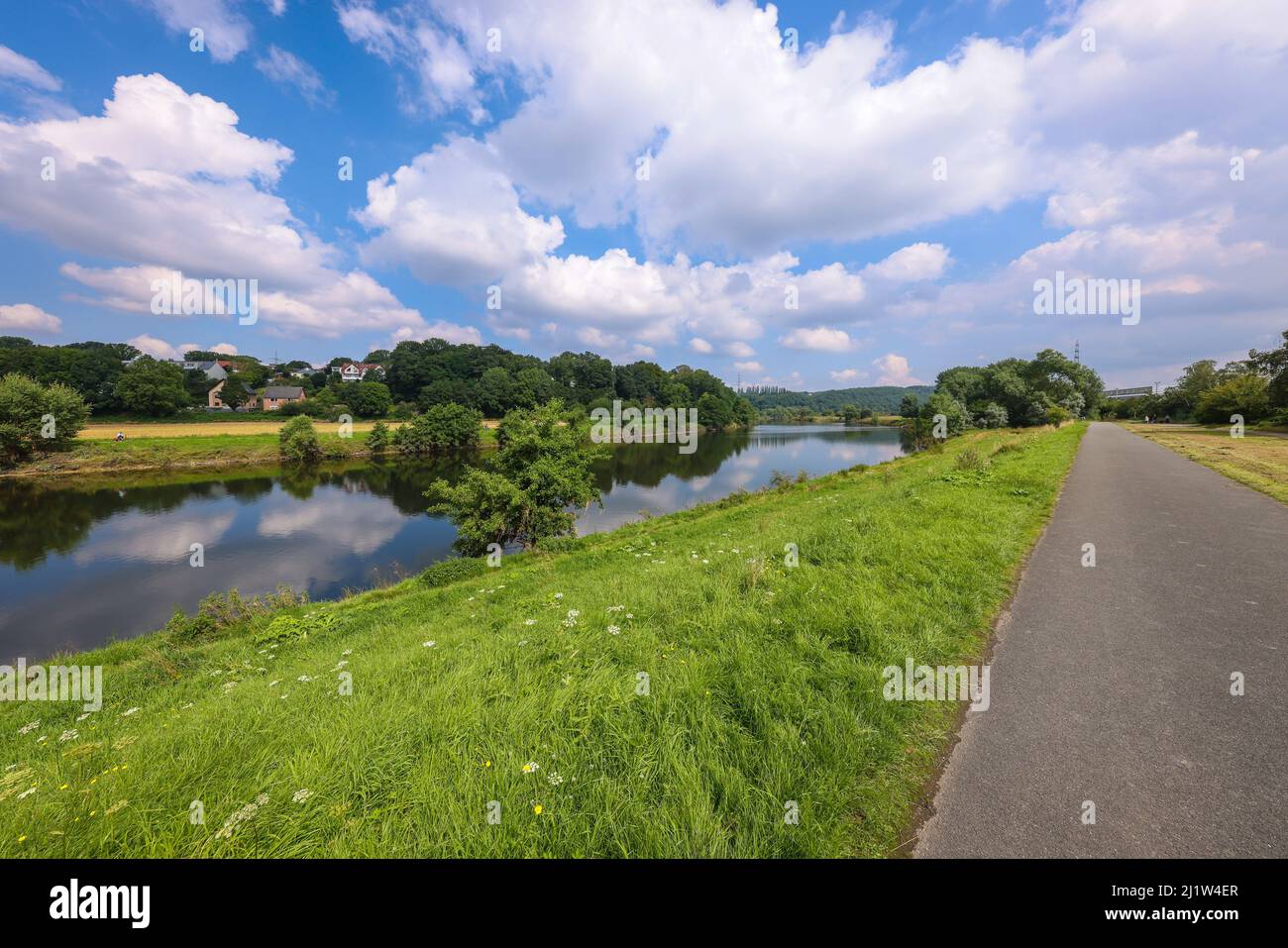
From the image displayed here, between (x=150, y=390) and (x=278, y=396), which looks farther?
(x=278, y=396)

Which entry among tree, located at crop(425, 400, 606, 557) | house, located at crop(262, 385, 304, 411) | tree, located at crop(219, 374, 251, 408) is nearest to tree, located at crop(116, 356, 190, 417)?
tree, located at crop(219, 374, 251, 408)

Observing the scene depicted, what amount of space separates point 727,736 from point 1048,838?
1941mm

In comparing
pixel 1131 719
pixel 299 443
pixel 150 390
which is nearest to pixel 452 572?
pixel 1131 719

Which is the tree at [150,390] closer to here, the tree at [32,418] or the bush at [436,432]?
the tree at [32,418]

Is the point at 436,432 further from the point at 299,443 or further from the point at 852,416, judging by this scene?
the point at 852,416

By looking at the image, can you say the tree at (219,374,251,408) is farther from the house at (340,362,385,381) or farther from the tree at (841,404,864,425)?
the tree at (841,404,864,425)

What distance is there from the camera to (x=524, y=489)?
1873 centimetres

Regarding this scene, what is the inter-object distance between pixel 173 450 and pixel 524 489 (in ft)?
→ 176

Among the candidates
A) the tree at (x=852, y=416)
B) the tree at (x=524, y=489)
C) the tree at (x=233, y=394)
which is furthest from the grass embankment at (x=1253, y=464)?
the tree at (x=233, y=394)

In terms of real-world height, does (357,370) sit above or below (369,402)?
above

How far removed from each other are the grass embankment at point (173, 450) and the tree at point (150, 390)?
6.35 m
